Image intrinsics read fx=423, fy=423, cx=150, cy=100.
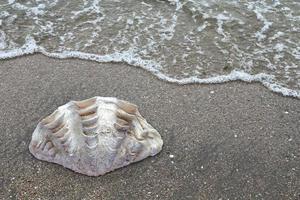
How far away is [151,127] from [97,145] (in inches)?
22.3

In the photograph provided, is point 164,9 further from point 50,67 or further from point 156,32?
point 50,67

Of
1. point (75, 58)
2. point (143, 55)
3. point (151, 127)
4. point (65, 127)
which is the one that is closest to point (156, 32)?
point (143, 55)

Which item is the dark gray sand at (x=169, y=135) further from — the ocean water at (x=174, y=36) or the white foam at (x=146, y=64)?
the ocean water at (x=174, y=36)

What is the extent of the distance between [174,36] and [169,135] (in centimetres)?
175

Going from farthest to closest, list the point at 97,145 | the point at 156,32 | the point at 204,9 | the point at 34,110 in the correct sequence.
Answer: the point at 204,9
the point at 156,32
the point at 34,110
the point at 97,145

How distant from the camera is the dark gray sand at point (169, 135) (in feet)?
9.97

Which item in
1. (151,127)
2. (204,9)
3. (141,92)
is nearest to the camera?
(151,127)

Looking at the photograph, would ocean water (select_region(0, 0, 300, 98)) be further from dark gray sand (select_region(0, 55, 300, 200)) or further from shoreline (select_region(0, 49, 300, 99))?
dark gray sand (select_region(0, 55, 300, 200))

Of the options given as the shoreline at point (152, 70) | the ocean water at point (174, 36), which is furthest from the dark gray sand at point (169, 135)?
the ocean water at point (174, 36)

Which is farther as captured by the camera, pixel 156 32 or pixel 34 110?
pixel 156 32

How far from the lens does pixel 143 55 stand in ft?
15.0

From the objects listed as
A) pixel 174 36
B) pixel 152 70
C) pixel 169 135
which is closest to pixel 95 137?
pixel 169 135

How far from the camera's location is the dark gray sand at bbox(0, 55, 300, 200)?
304cm

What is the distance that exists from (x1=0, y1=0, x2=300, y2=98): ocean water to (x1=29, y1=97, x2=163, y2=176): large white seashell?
0.97 metres
